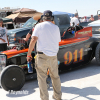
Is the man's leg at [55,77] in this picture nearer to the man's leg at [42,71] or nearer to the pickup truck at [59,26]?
the man's leg at [42,71]

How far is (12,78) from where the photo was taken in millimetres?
3809

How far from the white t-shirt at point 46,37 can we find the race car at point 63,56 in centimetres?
117

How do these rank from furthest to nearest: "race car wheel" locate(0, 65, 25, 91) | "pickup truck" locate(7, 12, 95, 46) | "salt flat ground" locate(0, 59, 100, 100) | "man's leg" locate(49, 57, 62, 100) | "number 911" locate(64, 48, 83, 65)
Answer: "pickup truck" locate(7, 12, 95, 46) → "number 911" locate(64, 48, 83, 65) → "race car wheel" locate(0, 65, 25, 91) → "salt flat ground" locate(0, 59, 100, 100) → "man's leg" locate(49, 57, 62, 100)

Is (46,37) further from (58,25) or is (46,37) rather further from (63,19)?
(63,19)

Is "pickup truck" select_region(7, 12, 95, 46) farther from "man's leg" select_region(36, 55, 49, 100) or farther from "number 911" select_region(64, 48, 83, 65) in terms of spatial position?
"man's leg" select_region(36, 55, 49, 100)

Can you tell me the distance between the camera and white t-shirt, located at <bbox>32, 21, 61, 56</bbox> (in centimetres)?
282

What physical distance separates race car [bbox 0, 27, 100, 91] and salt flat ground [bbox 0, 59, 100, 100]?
0.18 meters

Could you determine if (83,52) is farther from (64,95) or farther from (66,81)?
(64,95)

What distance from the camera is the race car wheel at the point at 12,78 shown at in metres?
3.70

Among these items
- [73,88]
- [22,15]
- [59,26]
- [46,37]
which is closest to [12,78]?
[73,88]

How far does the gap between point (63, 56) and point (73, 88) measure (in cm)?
108

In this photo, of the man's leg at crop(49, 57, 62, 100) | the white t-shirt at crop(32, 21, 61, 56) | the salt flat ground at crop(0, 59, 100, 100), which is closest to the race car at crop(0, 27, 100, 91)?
the salt flat ground at crop(0, 59, 100, 100)

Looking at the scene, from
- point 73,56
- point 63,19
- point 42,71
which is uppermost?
point 63,19

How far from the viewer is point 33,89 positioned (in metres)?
3.97
